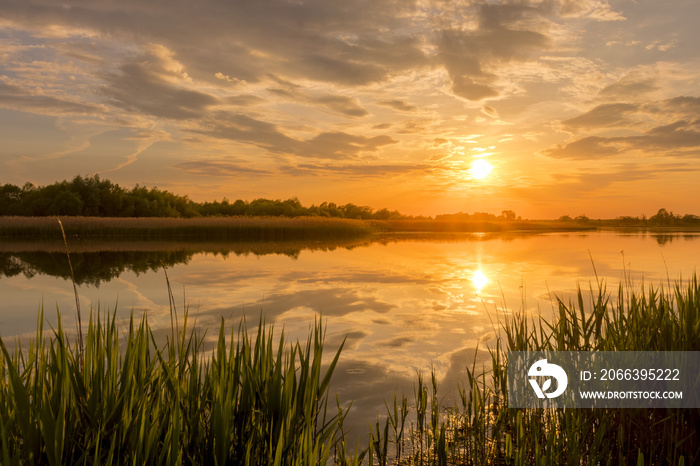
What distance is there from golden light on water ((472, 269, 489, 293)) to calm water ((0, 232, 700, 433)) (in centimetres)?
4

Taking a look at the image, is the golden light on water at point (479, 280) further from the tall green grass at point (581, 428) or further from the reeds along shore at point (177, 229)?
the reeds along shore at point (177, 229)

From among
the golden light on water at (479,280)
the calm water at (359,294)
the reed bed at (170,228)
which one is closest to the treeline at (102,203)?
the reed bed at (170,228)

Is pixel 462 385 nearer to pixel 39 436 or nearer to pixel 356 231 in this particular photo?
pixel 39 436

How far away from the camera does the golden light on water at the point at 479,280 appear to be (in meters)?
9.42

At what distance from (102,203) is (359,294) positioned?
46071 millimetres

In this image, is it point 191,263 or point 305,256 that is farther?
point 305,256

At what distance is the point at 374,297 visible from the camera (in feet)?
28.2

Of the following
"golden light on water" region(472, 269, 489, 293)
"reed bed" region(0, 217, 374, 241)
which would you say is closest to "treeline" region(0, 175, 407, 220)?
"reed bed" region(0, 217, 374, 241)

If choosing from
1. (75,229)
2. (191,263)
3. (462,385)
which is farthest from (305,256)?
(75,229)

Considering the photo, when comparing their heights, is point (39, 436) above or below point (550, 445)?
above

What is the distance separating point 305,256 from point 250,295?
812 centimetres

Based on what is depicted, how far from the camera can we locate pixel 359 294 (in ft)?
29.1

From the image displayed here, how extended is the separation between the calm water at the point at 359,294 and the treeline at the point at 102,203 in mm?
32747

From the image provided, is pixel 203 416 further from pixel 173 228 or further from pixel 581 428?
pixel 173 228
